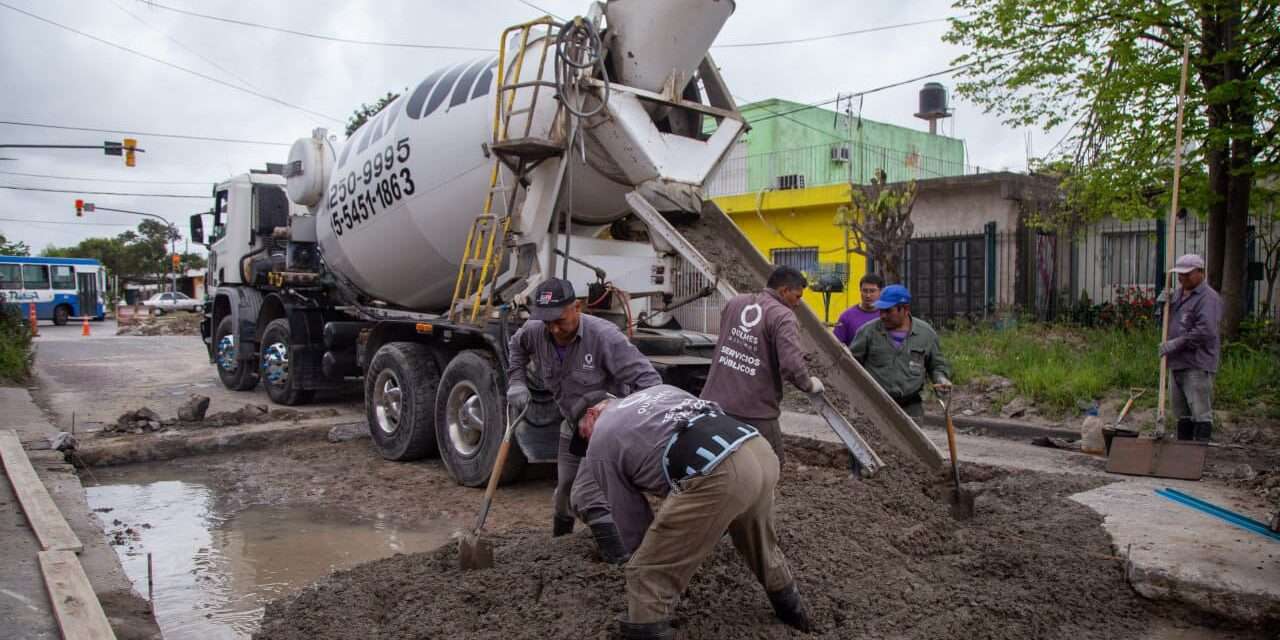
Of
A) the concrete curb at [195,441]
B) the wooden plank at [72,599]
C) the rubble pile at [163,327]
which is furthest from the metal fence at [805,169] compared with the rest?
the wooden plank at [72,599]

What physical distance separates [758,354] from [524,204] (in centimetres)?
255

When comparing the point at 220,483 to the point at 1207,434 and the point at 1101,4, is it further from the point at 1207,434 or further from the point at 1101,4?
the point at 1101,4

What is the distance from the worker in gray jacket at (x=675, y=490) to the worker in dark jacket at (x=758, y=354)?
4.86 ft

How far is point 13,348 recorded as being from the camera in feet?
43.5

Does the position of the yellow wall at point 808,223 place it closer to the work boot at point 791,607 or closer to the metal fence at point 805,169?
the metal fence at point 805,169

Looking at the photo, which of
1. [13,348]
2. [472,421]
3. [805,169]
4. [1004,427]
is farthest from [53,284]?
[1004,427]

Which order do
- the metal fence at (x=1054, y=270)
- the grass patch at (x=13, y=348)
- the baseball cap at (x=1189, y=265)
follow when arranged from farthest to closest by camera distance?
the grass patch at (x=13, y=348), the metal fence at (x=1054, y=270), the baseball cap at (x=1189, y=265)

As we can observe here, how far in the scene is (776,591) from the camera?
11.5ft

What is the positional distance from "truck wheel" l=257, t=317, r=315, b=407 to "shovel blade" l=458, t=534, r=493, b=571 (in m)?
6.71

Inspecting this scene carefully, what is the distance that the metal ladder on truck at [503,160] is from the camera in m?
6.34

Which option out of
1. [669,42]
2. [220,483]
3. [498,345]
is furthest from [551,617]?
[220,483]

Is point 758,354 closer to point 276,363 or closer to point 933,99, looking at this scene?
point 276,363

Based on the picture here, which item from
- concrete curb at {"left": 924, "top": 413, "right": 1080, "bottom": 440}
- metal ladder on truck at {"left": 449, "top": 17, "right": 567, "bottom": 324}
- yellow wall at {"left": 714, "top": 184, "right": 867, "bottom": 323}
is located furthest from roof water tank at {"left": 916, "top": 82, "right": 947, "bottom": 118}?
metal ladder on truck at {"left": 449, "top": 17, "right": 567, "bottom": 324}

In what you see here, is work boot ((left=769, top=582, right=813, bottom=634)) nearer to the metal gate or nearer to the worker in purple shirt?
the worker in purple shirt
